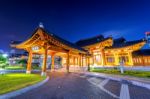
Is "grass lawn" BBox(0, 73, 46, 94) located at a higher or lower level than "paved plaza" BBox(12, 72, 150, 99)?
higher

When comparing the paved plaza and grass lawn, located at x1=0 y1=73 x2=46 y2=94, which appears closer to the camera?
the paved plaza

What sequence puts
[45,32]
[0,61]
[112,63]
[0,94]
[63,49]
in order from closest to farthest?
[0,94] → [45,32] → [0,61] → [63,49] → [112,63]

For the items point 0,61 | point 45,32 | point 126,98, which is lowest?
point 126,98

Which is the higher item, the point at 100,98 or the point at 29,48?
the point at 29,48

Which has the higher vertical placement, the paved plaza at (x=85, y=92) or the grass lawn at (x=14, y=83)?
the grass lawn at (x=14, y=83)

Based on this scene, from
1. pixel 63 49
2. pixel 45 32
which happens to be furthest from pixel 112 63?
pixel 45 32

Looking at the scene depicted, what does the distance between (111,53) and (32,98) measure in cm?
2052

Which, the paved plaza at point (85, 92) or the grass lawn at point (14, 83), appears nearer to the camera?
the paved plaza at point (85, 92)

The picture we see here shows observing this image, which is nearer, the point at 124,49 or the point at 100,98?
the point at 100,98

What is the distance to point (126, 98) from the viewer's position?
578 centimetres

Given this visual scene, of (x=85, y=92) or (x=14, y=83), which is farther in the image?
(x=14, y=83)

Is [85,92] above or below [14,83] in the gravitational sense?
below

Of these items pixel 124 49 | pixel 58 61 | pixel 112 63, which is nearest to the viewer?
pixel 124 49

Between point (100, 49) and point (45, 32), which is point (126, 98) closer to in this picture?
point (45, 32)
